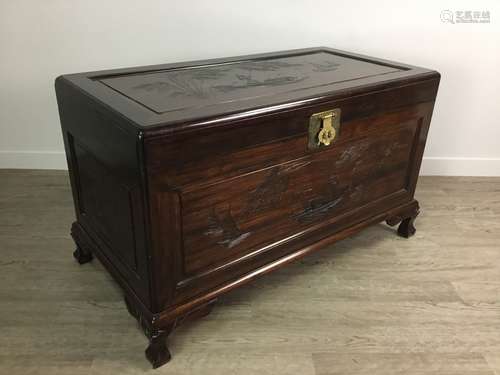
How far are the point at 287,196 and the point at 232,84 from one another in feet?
1.20

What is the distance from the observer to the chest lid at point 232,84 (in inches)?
42.1

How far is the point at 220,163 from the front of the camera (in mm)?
1083

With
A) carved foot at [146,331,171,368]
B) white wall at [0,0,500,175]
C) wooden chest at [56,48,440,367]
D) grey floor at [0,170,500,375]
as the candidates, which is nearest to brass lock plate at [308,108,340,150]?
wooden chest at [56,48,440,367]

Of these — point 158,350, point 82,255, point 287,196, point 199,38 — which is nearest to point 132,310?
point 158,350

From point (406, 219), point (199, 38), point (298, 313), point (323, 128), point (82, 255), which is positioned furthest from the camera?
point (199, 38)

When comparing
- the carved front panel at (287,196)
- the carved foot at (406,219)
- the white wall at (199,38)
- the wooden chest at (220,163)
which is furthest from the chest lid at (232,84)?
the carved foot at (406,219)

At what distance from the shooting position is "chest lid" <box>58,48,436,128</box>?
1.07 m

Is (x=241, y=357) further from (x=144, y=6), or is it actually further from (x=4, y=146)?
(x=4, y=146)

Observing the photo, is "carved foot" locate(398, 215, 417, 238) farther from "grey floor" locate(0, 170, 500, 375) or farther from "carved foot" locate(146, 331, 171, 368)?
"carved foot" locate(146, 331, 171, 368)

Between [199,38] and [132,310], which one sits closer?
[132,310]

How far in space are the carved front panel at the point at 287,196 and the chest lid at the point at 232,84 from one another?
172 mm

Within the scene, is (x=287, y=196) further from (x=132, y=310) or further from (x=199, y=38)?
(x=199, y=38)

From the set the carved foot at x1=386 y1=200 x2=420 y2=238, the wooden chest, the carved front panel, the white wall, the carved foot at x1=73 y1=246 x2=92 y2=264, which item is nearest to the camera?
the wooden chest

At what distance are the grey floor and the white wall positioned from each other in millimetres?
549
